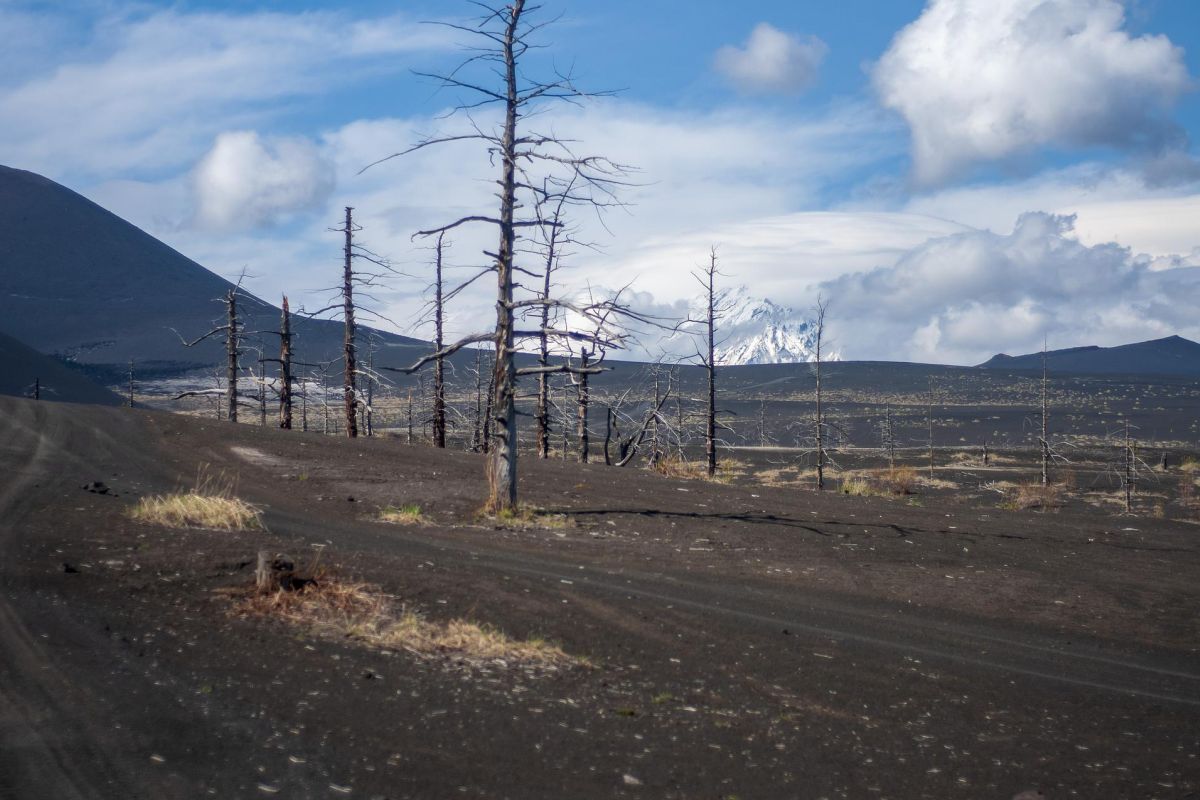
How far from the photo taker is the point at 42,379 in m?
79.5

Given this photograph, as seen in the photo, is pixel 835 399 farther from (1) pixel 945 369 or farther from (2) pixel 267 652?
(2) pixel 267 652

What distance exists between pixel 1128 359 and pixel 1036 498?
163 m

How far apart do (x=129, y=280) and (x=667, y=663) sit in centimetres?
17910

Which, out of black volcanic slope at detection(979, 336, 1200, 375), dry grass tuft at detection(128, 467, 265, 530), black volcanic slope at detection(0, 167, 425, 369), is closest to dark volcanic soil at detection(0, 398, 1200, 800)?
dry grass tuft at detection(128, 467, 265, 530)

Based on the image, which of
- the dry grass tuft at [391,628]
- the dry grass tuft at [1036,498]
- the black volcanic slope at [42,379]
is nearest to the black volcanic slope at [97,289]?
the black volcanic slope at [42,379]

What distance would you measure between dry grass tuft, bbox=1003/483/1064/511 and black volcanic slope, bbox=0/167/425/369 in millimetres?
90091

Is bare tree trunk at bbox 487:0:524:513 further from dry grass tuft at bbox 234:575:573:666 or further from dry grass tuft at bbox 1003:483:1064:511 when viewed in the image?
dry grass tuft at bbox 1003:483:1064:511

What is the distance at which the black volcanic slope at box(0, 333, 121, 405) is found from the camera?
76.0 metres

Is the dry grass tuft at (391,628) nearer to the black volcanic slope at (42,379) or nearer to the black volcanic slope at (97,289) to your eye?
the black volcanic slope at (42,379)

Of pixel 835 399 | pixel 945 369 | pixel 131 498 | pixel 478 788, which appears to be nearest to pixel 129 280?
pixel 835 399

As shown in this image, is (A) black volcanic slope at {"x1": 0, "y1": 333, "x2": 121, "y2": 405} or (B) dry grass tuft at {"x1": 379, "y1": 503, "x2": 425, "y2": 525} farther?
(A) black volcanic slope at {"x1": 0, "y1": 333, "x2": 121, "y2": 405}

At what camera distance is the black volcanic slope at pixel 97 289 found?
136000mm

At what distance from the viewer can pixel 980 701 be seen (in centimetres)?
868

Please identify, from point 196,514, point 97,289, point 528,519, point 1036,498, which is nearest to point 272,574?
point 196,514
